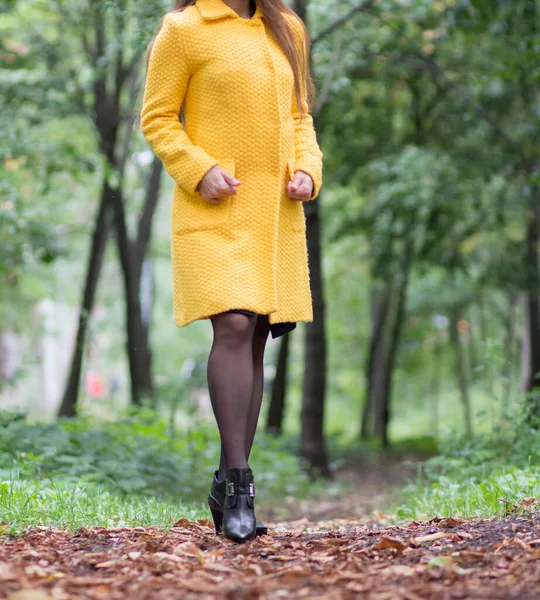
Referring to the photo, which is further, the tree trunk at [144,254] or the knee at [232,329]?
the tree trunk at [144,254]

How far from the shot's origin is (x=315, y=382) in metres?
9.29

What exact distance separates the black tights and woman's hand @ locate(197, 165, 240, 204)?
1.47ft

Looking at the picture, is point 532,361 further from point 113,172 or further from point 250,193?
point 250,193

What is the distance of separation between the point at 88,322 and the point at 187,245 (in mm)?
6793

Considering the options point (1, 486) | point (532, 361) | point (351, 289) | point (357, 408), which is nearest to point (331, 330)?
point (351, 289)

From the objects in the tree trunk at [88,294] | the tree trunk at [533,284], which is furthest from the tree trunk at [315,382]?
the tree trunk at [533,284]

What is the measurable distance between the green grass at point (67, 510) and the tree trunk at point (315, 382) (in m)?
5.00

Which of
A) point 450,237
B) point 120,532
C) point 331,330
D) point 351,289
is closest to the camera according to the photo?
point 120,532

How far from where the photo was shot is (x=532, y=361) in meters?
12.6

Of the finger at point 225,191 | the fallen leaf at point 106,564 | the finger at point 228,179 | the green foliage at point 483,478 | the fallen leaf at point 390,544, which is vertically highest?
the finger at point 228,179

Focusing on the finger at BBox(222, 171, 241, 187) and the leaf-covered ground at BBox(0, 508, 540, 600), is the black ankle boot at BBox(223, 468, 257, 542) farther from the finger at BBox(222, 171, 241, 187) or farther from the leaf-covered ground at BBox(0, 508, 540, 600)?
the finger at BBox(222, 171, 241, 187)

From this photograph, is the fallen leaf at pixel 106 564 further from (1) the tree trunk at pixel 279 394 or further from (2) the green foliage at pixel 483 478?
(1) the tree trunk at pixel 279 394

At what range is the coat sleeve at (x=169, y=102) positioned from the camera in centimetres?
342

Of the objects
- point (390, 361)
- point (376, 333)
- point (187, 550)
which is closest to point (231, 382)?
point (187, 550)
